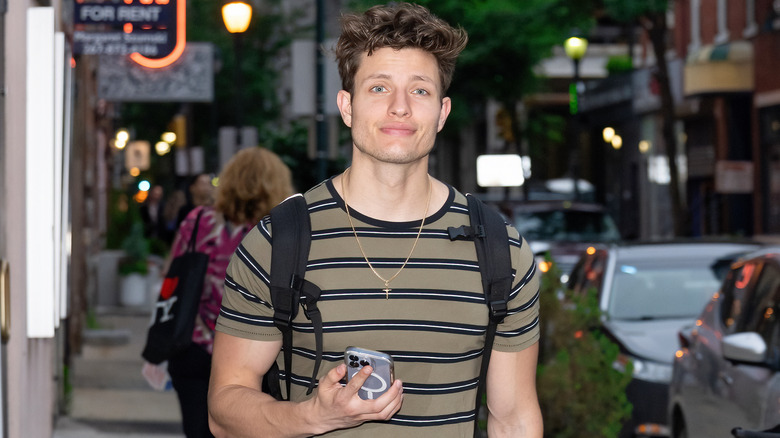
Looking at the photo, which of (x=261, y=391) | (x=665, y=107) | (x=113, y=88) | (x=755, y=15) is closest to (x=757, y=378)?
(x=261, y=391)

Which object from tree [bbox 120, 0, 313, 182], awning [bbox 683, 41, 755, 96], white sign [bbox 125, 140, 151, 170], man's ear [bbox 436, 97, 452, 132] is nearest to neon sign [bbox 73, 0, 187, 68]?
man's ear [bbox 436, 97, 452, 132]

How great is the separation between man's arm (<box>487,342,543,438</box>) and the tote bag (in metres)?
3.05

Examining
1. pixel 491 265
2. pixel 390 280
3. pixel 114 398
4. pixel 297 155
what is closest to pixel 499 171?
pixel 297 155

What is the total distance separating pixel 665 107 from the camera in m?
26.4

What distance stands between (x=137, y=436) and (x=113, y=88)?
9.23 m

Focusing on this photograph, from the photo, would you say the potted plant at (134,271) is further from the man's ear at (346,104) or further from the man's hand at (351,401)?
the man's hand at (351,401)

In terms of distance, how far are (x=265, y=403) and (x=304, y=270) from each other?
322 mm

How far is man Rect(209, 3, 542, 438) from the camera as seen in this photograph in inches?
133

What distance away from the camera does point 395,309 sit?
133 inches

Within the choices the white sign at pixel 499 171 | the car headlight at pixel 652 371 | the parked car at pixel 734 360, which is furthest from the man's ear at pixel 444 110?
the white sign at pixel 499 171

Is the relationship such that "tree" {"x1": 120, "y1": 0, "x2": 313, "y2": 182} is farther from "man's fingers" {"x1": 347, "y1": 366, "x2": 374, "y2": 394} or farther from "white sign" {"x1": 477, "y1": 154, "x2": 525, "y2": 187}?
"man's fingers" {"x1": 347, "y1": 366, "x2": 374, "y2": 394}

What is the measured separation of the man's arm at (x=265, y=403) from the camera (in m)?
3.05

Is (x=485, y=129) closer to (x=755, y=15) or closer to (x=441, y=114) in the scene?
(x=755, y=15)

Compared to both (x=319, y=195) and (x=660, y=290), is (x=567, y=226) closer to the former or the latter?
(x=660, y=290)
